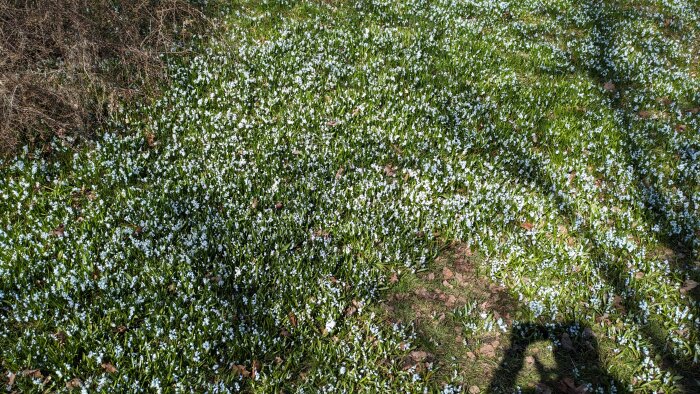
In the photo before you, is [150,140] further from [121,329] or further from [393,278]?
[393,278]

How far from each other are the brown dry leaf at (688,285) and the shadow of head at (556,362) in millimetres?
1208

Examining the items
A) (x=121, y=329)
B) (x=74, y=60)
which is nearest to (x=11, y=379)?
(x=121, y=329)

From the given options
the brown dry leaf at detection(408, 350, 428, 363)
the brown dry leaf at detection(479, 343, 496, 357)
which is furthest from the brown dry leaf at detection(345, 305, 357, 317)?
the brown dry leaf at detection(479, 343, 496, 357)

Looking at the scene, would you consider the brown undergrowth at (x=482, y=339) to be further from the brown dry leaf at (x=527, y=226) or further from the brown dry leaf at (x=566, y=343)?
the brown dry leaf at (x=527, y=226)

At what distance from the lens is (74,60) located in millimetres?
Answer: 6738

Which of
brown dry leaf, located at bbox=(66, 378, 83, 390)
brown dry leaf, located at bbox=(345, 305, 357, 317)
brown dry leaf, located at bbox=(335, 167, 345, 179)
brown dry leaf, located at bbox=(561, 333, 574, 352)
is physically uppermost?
brown dry leaf, located at bbox=(335, 167, 345, 179)

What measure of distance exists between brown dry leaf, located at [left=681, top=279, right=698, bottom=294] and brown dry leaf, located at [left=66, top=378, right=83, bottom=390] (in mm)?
5616

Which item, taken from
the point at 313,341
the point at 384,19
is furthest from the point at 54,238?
the point at 384,19

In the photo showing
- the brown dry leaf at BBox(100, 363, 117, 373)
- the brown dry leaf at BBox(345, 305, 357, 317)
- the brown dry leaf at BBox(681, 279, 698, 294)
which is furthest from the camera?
the brown dry leaf at BBox(681, 279, 698, 294)

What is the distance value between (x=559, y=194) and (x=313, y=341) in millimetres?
3519

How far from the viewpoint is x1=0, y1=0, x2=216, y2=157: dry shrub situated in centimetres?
604

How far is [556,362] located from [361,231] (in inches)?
89.7

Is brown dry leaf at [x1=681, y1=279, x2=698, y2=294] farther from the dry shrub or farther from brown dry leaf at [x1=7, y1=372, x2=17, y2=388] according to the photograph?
the dry shrub

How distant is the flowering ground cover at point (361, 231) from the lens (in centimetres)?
431
